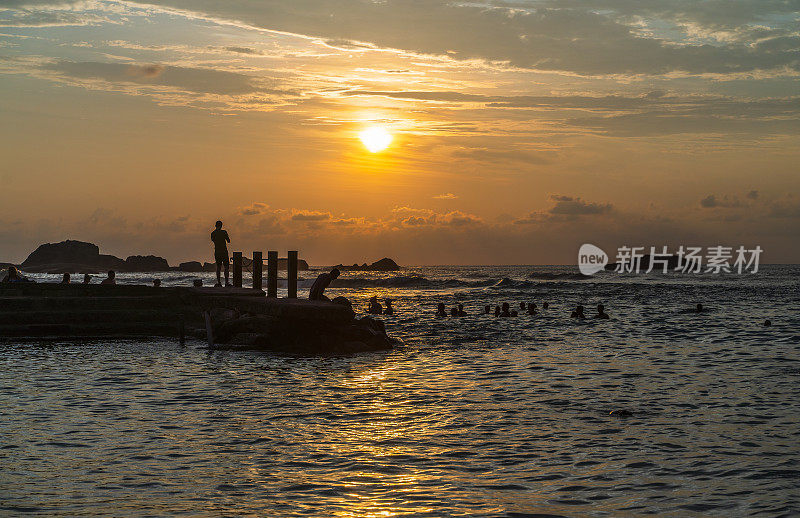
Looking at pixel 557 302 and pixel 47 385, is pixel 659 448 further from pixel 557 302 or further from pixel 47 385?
pixel 557 302

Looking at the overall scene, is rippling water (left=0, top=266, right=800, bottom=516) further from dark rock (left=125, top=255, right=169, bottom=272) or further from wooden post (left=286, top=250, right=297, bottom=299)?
dark rock (left=125, top=255, right=169, bottom=272)

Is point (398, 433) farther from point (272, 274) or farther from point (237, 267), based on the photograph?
point (237, 267)

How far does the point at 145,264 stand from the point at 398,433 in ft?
644

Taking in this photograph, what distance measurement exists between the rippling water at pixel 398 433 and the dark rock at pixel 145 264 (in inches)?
7168

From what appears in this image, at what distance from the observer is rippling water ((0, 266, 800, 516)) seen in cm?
764

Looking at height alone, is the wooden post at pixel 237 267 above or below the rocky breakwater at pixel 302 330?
above

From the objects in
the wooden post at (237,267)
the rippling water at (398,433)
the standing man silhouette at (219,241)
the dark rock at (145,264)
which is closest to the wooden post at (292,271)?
the standing man silhouette at (219,241)

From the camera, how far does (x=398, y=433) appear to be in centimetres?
1073

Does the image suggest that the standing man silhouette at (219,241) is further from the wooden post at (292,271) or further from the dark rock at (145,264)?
the dark rock at (145,264)

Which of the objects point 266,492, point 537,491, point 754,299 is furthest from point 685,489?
point 754,299

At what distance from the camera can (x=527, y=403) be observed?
523 inches

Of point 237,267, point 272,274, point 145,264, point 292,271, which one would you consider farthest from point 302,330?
point 145,264

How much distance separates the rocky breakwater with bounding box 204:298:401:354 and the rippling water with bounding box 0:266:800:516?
133 centimetres

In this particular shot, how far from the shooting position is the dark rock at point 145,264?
7638 inches
